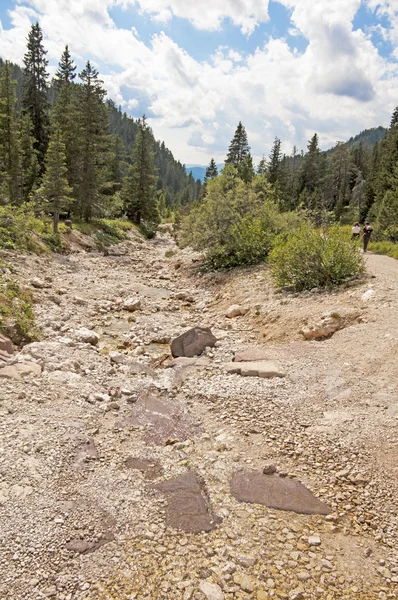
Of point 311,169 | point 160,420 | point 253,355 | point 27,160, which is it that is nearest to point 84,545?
point 160,420

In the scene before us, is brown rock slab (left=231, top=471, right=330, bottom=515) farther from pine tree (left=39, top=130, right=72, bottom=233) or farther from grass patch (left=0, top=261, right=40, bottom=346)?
pine tree (left=39, top=130, right=72, bottom=233)

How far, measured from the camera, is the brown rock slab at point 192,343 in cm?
1138

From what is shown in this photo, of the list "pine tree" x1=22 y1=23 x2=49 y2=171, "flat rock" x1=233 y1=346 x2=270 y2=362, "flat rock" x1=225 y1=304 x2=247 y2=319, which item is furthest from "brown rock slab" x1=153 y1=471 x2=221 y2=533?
"pine tree" x1=22 y1=23 x2=49 y2=171

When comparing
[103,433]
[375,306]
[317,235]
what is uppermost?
[317,235]

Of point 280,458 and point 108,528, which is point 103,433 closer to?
point 108,528

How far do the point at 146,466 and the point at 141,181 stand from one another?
139 ft

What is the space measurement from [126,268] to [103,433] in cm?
1995

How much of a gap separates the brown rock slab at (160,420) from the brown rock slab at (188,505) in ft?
3.90

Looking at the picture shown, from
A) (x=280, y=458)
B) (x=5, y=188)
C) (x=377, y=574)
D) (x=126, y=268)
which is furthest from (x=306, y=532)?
(x=5, y=188)

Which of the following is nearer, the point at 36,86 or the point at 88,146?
the point at 88,146

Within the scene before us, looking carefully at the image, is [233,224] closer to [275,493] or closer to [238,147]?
[275,493]

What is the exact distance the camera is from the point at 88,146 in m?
33.9

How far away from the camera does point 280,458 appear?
256 inches

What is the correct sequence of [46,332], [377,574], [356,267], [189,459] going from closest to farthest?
1. [377,574]
2. [189,459]
3. [46,332]
4. [356,267]
